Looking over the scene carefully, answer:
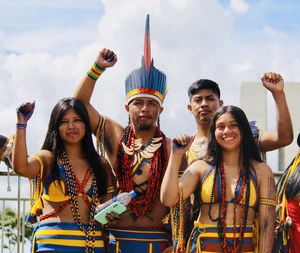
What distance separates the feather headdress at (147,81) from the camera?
583 cm

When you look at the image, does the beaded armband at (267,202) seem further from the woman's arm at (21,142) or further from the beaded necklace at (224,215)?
the woman's arm at (21,142)

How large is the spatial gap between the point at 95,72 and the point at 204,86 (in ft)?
3.30

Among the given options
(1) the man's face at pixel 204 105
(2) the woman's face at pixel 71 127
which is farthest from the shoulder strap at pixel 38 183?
(1) the man's face at pixel 204 105

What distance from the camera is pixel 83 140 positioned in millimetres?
5492

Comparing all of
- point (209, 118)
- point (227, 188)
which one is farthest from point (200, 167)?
point (209, 118)

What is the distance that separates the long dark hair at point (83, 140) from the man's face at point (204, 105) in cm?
107

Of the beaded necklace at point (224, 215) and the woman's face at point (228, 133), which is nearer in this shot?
the beaded necklace at point (224, 215)

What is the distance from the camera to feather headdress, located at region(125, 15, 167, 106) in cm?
583

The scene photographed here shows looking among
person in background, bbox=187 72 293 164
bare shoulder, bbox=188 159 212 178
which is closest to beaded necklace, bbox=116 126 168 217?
person in background, bbox=187 72 293 164

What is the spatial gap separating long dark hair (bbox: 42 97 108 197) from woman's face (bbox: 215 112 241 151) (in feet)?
3.24

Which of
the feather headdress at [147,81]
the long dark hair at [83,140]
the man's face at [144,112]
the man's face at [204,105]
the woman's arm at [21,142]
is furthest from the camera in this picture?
the man's face at [204,105]

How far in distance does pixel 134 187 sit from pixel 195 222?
0.73 m

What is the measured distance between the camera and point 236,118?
5105 mm

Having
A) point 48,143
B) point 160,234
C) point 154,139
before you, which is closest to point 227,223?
point 160,234
